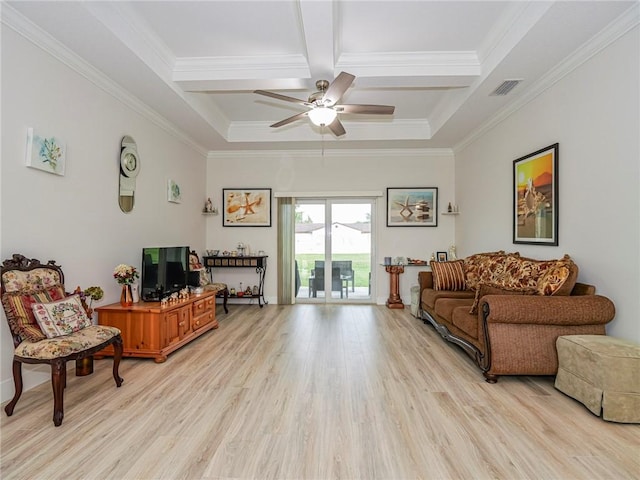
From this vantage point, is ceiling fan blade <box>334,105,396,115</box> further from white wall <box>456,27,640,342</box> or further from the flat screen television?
the flat screen television

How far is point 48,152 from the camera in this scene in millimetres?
2883

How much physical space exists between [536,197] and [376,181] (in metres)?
2.99

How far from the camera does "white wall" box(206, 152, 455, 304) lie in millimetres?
6348

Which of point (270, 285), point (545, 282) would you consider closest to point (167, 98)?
point (270, 285)

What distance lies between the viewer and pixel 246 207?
6484 mm

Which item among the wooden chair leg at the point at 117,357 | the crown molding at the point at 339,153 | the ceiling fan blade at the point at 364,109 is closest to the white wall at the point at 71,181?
the wooden chair leg at the point at 117,357

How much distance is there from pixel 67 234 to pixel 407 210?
5155mm

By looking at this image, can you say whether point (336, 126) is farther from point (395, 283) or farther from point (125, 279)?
point (395, 283)

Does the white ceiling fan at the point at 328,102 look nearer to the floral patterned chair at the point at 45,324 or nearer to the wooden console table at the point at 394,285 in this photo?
the floral patterned chair at the point at 45,324

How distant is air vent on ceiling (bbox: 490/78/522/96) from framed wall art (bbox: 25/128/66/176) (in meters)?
4.45

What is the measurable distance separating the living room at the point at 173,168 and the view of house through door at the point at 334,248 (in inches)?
76.2

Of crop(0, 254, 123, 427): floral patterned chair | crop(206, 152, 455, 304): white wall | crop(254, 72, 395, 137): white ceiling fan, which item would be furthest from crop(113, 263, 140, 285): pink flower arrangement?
crop(206, 152, 455, 304): white wall

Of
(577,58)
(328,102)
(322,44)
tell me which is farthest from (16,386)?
(577,58)

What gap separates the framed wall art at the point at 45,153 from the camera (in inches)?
107
